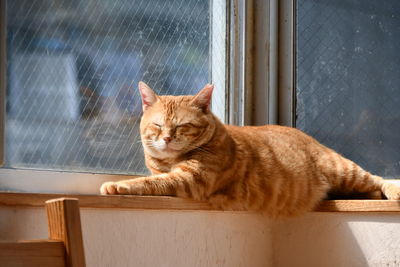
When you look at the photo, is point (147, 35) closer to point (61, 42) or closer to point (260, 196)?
point (61, 42)

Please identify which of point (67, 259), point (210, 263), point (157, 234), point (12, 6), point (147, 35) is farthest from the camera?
point (147, 35)

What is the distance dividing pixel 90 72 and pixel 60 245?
1112 millimetres

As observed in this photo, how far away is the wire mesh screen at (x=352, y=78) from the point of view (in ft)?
8.84

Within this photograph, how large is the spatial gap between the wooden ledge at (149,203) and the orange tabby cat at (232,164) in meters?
0.04

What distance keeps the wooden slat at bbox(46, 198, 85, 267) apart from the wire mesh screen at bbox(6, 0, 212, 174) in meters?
0.81

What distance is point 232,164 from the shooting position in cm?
237

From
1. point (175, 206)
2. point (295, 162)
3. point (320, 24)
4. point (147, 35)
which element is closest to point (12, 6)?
point (147, 35)

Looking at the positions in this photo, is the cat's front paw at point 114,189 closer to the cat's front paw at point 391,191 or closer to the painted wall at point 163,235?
the painted wall at point 163,235

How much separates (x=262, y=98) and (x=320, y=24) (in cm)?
43

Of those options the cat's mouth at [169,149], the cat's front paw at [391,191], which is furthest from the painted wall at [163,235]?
the cat's front paw at [391,191]

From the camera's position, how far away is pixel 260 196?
7.89 ft

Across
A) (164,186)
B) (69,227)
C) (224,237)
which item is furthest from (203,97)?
(69,227)

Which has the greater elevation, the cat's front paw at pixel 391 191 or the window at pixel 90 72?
the window at pixel 90 72

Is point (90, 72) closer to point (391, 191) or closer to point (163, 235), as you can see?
point (163, 235)
